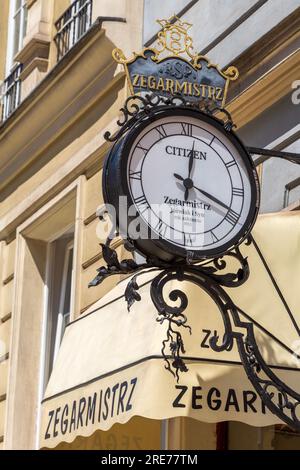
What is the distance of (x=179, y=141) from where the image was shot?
22.1 feet

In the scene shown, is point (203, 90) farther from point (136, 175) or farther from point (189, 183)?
point (136, 175)

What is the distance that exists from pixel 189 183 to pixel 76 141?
20.2 feet

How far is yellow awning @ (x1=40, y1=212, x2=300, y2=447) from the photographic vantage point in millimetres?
7285

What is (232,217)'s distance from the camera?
6.71 metres

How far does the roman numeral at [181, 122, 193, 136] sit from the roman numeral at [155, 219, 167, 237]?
0.59 metres

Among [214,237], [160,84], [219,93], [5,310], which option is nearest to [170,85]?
[160,84]

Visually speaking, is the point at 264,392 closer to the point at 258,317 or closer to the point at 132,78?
the point at 258,317

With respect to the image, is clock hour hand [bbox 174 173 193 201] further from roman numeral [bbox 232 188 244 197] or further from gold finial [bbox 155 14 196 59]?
gold finial [bbox 155 14 196 59]

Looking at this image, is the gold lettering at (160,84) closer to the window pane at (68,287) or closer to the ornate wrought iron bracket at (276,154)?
the ornate wrought iron bracket at (276,154)

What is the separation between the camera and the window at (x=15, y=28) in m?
15.7

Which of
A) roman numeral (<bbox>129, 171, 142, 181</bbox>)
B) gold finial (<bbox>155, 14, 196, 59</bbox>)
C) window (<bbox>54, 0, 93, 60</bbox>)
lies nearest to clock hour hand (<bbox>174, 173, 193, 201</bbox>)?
roman numeral (<bbox>129, 171, 142, 181</bbox>)

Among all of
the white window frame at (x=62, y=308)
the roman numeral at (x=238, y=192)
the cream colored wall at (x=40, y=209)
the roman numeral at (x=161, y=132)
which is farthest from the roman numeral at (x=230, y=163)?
the white window frame at (x=62, y=308)

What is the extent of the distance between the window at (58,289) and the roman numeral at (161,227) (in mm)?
6999

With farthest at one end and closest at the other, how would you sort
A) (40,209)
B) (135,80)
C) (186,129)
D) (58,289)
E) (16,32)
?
1. (16,32)
2. (58,289)
3. (40,209)
4. (135,80)
5. (186,129)
